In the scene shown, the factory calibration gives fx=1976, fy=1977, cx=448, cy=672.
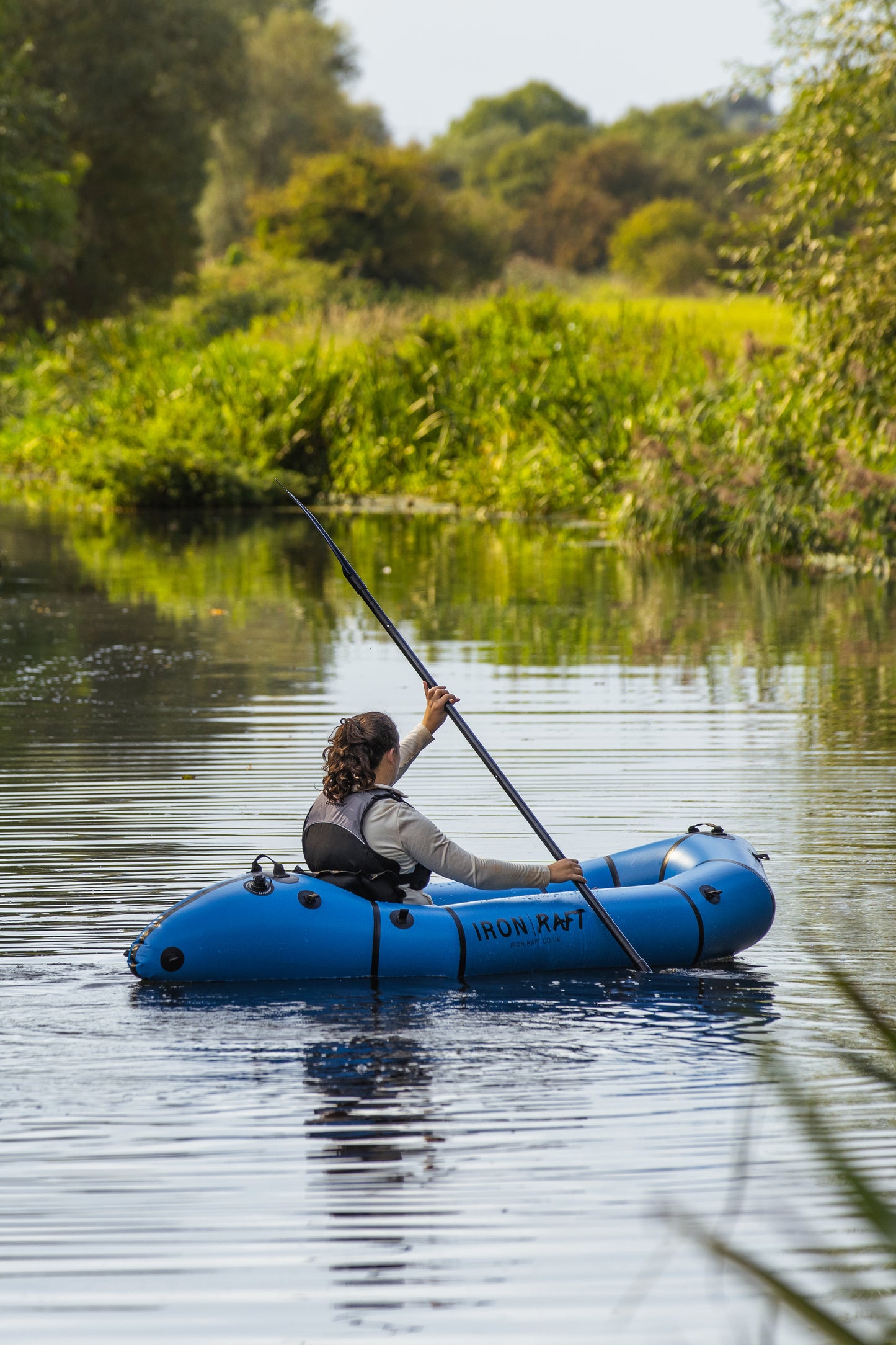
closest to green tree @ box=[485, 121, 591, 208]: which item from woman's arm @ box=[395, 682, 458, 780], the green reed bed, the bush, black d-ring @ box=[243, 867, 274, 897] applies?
the bush

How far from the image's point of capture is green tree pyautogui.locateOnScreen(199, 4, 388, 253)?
220 ft

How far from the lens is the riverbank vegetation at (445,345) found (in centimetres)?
1691

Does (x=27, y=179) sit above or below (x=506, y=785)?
above

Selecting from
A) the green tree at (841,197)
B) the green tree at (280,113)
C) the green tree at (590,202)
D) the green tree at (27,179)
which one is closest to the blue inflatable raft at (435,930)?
the green tree at (841,197)

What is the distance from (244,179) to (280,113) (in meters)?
3.38

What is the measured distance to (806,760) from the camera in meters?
9.92

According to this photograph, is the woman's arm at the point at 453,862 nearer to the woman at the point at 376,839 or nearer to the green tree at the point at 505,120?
the woman at the point at 376,839

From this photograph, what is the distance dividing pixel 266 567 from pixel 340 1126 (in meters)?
16.2

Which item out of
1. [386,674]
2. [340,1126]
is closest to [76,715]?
[386,674]

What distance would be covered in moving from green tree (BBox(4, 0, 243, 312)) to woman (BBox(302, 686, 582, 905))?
32.7m

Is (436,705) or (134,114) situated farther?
(134,114)

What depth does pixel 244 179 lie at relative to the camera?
2697 inches

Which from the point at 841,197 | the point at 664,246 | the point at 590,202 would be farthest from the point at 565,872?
the point at 590,202

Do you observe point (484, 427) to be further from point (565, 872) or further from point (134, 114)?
point (565, 872)
